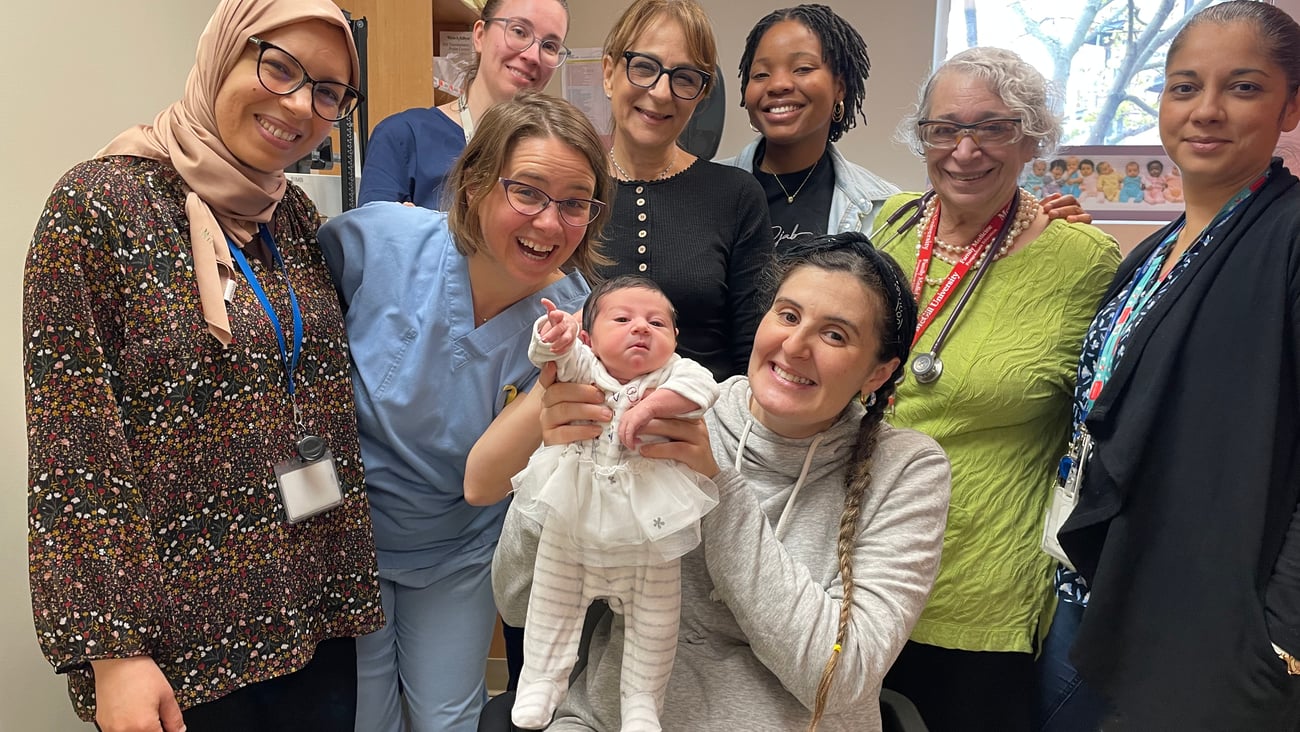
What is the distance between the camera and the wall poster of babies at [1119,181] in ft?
12.3

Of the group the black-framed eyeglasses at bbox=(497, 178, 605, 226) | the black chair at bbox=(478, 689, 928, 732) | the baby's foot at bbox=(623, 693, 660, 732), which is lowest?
the black chair at bbox=(478, 689, 928, 732)

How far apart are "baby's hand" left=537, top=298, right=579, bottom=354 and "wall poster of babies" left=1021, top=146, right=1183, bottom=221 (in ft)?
10.4

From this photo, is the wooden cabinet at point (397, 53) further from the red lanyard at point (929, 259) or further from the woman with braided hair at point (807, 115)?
the red lanyard at point (929, 259)

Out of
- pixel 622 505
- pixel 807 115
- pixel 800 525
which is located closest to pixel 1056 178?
pixel 807 115

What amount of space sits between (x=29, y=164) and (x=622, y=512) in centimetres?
149

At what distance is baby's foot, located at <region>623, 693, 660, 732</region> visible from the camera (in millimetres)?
1320

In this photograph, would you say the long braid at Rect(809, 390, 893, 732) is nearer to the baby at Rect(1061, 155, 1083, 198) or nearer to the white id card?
the white id card

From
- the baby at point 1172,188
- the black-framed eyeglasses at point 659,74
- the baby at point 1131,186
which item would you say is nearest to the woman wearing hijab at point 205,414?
the black-framed eyeglasses at point 659,74

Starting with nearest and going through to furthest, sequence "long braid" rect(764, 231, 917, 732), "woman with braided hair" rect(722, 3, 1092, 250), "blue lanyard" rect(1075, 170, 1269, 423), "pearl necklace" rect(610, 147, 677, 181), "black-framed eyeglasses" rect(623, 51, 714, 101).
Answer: "long braid" rect(764, 231, 917, 732), "blue lanyard" rect(1075, 170, 1269, 423), "black-framed eyeglasses" rect(623, 51, 714, 101), "pearl necklace" rect(610, 147, 677, 181), "woman with braided hair" rect(722, 3, 1092, 250)

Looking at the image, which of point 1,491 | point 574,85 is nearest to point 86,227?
point 1,491

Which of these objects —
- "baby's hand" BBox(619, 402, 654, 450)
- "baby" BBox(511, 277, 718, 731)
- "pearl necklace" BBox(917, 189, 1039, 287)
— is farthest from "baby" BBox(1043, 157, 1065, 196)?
"baby's hand" BBox(619, 402, 654, 450)

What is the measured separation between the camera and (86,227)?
1.19m

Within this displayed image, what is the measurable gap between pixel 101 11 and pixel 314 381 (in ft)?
3.98

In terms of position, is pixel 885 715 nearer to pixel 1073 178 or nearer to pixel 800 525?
pixel 800 525
